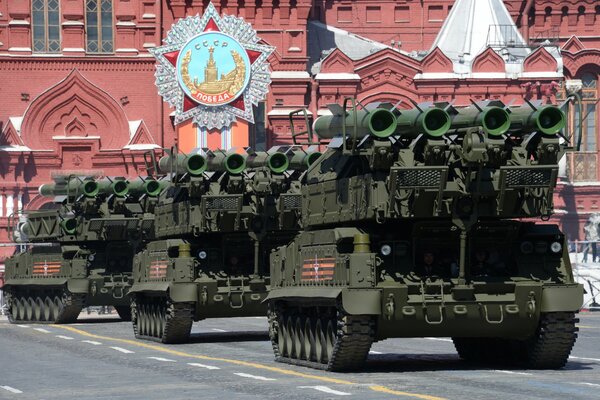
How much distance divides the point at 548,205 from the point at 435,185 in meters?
1.65

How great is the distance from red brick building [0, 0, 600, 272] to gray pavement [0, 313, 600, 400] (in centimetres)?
3304

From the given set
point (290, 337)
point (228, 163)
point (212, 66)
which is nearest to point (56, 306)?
point (228, 163)

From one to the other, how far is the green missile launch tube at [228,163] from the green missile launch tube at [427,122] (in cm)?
980

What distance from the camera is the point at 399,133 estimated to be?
72.2ft

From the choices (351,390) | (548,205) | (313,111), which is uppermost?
(313,111)

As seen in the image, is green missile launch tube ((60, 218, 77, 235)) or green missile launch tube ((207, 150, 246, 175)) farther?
green missile launch tube ((60, 218, 77, 235))

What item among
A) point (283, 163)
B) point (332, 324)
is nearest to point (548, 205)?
point (332, 324)

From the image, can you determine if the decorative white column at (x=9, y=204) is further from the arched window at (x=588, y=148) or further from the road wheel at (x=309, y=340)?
the road wheel at (x=309, y=340)

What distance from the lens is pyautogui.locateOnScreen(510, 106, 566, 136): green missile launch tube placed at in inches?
854

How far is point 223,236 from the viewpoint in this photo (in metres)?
32.4

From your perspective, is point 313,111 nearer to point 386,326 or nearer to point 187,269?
point 187,269

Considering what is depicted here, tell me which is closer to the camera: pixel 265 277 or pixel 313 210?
pixel 313 210

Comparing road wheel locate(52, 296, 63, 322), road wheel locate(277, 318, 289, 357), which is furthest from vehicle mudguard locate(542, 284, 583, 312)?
road wheel locate(52, 296, 63, 322)

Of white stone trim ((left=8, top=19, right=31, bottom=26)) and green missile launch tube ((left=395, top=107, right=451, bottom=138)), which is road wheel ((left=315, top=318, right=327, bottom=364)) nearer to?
green missile launch tube ((left=395, top=107, right=451, bottom=138))
